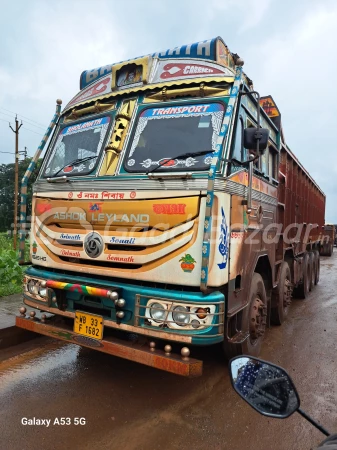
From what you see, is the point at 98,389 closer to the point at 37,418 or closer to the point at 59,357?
the point at 37,418

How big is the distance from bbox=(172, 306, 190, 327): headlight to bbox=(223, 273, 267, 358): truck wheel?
888mm

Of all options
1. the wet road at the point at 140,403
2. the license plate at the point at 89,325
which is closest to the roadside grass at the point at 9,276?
the wet road at the point at 140,403

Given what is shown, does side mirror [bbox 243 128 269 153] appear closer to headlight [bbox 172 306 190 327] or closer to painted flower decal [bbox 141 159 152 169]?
painted flower decal [bbox 141 159 152 169]

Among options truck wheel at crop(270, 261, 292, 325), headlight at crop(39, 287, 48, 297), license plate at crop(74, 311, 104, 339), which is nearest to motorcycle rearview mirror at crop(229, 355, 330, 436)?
license plate at crop(74, 311, 104, 339)

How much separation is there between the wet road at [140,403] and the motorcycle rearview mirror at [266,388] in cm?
125

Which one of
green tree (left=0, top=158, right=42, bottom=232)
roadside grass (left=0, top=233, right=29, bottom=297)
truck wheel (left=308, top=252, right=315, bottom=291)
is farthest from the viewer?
green tree (left=0, top=158, right=42, bottom=232)

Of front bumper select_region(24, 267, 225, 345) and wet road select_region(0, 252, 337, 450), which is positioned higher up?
front bumper select_region(24, 267, 225, 345)

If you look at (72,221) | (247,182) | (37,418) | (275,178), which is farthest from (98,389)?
(275,178)

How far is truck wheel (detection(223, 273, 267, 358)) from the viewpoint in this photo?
3572 millimetres

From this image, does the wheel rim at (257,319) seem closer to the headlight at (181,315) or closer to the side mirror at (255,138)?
the headlight at (181,315)

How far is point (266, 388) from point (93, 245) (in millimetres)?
2035

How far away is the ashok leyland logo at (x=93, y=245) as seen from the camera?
3.22 meters

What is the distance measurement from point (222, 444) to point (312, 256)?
23.3ft

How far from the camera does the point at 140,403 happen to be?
10.5ft
